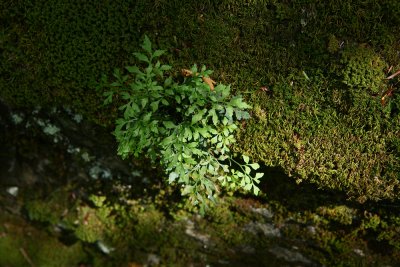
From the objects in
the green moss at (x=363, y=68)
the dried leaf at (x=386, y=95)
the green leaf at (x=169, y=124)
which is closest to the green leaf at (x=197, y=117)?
the green leaf at (x=169, y=124)

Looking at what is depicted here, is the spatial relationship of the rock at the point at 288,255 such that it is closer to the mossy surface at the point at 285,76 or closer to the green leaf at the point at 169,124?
the mossy surface at the point at 285,76

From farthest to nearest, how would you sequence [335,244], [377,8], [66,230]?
[66,230] < [335,244] < [377,8]

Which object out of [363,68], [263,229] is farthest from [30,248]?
[363,68]

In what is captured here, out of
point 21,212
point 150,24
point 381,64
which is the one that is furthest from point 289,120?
point 21,212

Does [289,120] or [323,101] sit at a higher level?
[323,101]

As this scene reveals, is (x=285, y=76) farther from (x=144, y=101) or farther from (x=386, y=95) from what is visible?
(x=144, y=101)

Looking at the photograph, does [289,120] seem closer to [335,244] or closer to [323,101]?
[323,101]

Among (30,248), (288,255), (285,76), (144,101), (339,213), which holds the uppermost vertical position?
(285,76)

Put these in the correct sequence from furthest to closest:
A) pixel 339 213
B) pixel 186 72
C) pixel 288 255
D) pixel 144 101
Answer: pixel 288 255 → pixel 339 213 → pixel 186 72 → pixel 144 101
